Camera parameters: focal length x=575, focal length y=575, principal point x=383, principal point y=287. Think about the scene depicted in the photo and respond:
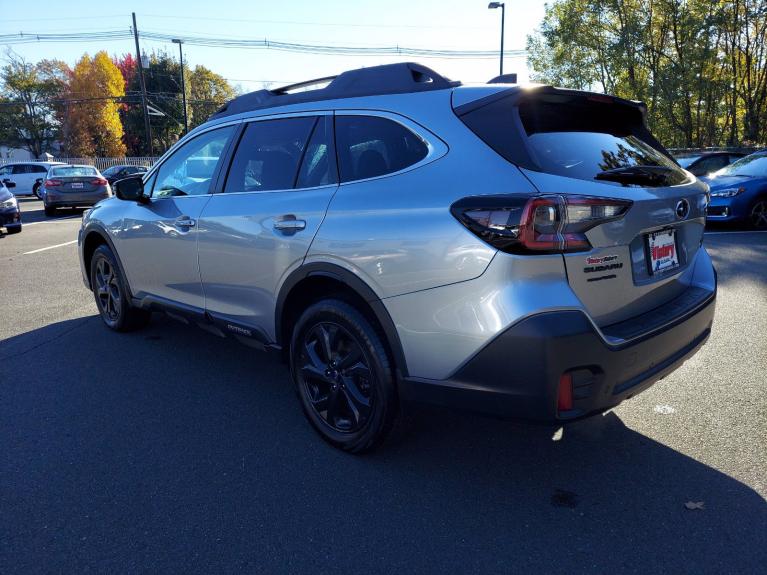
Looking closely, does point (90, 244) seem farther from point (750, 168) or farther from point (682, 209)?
point (750, 168)

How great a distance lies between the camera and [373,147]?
112 inches

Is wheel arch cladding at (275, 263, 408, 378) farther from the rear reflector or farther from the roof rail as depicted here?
the roof rail

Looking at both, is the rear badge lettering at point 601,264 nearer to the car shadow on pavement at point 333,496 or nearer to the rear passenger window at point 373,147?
the rear passenger window at point 373,147

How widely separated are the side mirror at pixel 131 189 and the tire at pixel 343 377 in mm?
1988

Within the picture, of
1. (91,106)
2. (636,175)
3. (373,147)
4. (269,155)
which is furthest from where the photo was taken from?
(91,106)

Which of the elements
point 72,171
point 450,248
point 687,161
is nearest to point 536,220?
point 450,248

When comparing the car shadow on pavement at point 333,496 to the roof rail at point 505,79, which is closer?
the car shadow on pavement at point 333,496

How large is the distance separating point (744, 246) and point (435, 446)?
7.85m

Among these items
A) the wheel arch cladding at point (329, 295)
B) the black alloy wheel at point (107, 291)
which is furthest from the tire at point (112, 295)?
the wheel arch cladding at point (329, 295)

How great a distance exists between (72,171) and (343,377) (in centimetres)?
1680

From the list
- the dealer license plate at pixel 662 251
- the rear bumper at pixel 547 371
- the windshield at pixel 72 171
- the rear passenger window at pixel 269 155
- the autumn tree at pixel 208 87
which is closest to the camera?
the rear bumper at pixel 547 371

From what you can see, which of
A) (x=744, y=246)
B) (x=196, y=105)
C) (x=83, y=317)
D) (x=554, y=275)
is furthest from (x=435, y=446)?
(x=196, y=105)

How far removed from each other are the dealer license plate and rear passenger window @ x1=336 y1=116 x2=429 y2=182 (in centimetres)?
110

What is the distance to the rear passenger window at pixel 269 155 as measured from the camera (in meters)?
3.26
